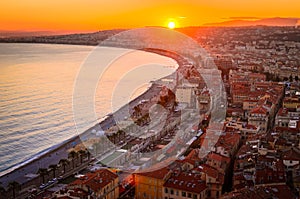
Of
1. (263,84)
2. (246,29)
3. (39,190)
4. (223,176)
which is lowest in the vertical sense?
(39,190)

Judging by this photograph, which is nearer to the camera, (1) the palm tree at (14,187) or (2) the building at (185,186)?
(2) the building at (185,186)

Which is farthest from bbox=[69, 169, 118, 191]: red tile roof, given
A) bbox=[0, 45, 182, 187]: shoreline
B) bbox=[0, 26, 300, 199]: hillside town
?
bbox=[0, 45, 182, 187]: shoreline

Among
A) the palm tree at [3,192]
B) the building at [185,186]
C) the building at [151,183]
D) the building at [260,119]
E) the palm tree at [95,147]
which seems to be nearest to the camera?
the building at [185,186]

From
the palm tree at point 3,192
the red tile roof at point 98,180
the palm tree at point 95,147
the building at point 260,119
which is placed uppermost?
the building at point 260,119

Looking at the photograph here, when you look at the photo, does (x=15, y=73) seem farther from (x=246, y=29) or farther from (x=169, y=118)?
(x=246, y=29)

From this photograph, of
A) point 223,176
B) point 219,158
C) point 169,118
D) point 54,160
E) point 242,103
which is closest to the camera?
point 223,176

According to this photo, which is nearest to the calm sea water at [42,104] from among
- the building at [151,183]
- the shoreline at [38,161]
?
the shoreline at [38,161]

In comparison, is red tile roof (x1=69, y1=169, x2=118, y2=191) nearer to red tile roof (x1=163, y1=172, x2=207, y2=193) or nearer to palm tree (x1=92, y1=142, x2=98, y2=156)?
red tile roof (x1=163, y1=172, x2=207, y2=193)

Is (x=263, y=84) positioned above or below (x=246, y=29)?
below

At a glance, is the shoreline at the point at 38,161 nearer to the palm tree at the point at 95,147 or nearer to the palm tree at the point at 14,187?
the palm tree at the point at 14,187

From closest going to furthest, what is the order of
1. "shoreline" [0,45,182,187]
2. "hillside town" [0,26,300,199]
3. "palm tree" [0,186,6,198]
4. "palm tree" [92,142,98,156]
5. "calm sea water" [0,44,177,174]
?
"hillside town" [0,26,300,199] < "palm tree" [0,186,6,198] < "shoreline" [0,45,182,187] < "palm tree" [92,142,98,156] < "calm sea water" [0,44,177,174]

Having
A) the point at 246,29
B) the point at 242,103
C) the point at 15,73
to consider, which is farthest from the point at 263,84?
the point at 246,29
